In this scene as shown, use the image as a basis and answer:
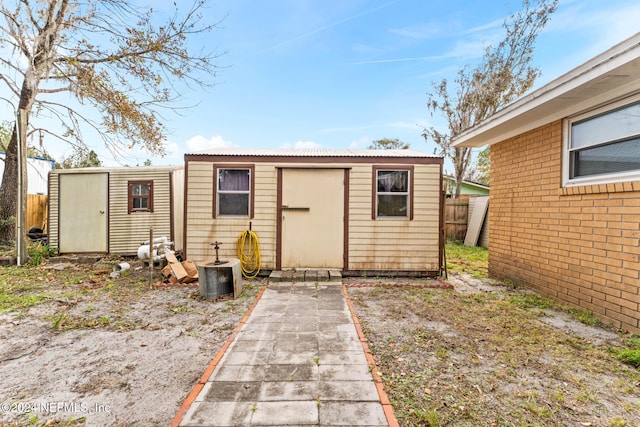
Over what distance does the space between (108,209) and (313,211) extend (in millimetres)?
5964

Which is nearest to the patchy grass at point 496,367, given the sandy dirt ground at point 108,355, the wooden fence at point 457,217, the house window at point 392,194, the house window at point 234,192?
the sandy dirt ground at point 108,355

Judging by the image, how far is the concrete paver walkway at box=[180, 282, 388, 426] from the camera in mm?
1752

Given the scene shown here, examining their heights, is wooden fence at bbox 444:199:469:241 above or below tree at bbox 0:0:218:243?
below

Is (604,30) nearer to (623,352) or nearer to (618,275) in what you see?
(618,275)

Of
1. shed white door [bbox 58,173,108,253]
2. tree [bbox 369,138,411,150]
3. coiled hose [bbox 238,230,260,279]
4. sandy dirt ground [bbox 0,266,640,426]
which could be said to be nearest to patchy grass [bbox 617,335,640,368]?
sandy dirt ground [bbox 0,266,640,426]

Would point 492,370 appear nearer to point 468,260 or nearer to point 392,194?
point 392,194

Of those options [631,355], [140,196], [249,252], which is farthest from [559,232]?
[140,196]

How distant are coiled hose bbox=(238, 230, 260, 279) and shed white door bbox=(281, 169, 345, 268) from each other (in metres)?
0.50

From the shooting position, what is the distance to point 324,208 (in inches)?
219

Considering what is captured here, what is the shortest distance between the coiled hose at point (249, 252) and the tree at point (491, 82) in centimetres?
970

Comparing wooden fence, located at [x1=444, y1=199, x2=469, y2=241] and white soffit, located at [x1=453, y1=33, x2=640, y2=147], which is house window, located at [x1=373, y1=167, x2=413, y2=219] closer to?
white soffit, located at [x1=453, y1=33, x2=640, y2=147]

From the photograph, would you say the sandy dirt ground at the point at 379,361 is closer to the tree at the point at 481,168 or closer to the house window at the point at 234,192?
the house window at the point at 234,192

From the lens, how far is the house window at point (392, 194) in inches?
219

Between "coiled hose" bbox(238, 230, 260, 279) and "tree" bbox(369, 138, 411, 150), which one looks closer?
"coiled hose" bbox(238, 230, 260, 279)
